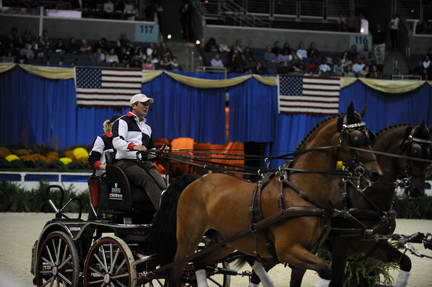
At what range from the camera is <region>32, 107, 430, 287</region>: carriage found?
5.95 metres

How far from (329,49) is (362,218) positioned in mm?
20942

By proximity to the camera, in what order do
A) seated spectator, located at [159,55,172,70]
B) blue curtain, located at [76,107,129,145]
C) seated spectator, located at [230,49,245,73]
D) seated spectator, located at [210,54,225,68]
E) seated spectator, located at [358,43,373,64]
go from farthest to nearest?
seated spectator, located at [358,43,373,64] → seated spectator, located at [210,54,225,68] → seated spectator, located at [230,49,245,73] → seated spectator, located at [159,55,172,70] → blue curtain, located at [76,107,129,145]

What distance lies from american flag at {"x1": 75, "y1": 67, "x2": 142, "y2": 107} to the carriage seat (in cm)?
995

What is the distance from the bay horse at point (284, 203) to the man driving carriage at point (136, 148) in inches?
21.3

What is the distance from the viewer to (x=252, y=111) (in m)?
18.2

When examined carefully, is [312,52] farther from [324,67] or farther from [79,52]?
[79,52]

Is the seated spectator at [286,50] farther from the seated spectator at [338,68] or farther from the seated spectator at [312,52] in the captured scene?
the seated spectator at [338,68]

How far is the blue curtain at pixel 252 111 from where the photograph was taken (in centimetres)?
1812

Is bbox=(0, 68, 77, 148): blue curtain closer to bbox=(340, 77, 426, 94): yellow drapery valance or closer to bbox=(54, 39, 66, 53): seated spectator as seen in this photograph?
bbox=(54, 39, 66, 53): seated spectator

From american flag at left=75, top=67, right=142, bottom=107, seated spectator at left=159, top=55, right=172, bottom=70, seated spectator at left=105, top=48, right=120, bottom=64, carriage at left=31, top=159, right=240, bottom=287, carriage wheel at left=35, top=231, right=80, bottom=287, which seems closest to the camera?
carriage at left=31, top=159, right=240, bottom=287

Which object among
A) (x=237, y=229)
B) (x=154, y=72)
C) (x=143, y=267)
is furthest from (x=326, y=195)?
(x=154, y=72)

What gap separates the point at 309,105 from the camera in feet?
60.3

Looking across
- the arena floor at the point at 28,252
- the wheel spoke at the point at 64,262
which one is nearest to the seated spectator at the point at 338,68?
the arena floor at the point at 28,252

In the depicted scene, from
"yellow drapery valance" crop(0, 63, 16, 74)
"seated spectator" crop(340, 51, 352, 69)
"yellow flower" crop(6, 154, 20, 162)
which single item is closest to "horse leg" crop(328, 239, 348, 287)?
"yellow flower" crop(6, 154, 20, 162)
